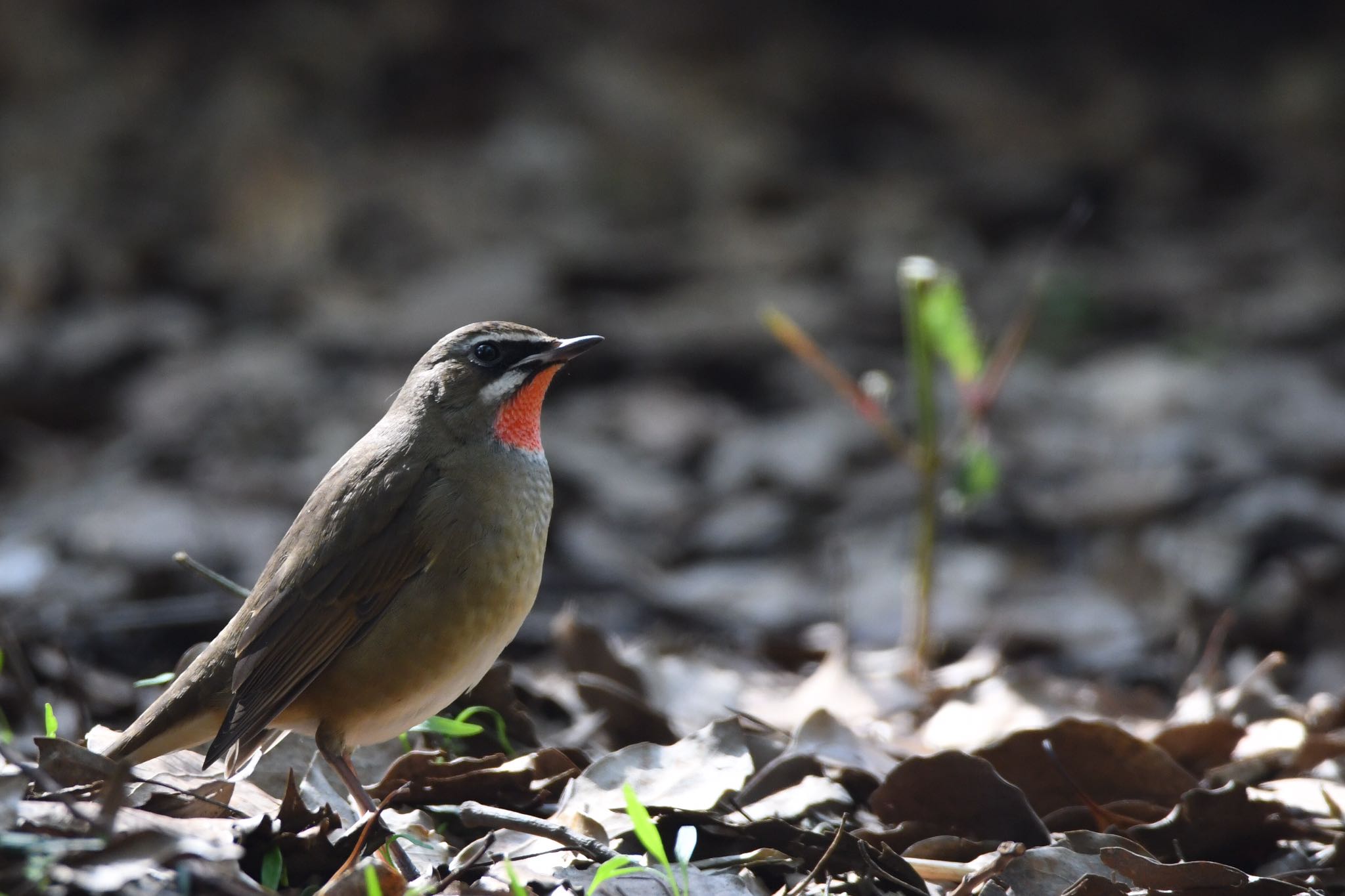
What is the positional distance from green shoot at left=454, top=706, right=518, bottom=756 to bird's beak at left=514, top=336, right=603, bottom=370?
1.00 m

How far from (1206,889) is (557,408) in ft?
17.6

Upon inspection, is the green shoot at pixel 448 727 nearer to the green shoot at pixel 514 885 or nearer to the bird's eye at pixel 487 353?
the green shoot at pixel 514 885

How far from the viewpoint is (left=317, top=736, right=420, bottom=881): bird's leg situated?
3168 millimetres

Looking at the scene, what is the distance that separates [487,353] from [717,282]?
16.6 feet

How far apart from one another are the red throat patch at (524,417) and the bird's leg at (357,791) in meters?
0.98

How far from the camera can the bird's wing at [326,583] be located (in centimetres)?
353

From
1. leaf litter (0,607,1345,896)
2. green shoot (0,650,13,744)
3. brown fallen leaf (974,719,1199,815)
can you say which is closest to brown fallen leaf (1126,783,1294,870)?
leaf litter (0,607,1345,896)

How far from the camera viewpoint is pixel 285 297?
28.8 ft

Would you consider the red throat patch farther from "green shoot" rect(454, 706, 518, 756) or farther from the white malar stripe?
"green shoot" rect(454, 706, 518, 756)

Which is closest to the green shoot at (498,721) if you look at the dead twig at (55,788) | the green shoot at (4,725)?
the dead twig at (55,788)

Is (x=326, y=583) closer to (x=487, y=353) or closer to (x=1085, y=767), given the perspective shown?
(x=487, y=353)

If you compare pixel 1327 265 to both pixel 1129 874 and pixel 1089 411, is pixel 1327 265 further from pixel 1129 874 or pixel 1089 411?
pixel 1129 874

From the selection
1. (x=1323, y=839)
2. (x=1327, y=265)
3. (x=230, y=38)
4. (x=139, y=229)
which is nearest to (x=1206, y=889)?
(x=1323, y=839)

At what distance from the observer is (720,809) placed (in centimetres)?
360
